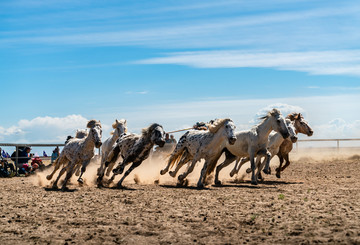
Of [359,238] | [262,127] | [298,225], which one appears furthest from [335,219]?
[262,127]

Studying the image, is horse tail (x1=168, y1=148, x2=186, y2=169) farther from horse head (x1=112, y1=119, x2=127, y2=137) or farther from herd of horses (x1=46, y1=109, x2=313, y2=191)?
horse head (x1=112, y1=119, x2=127, y2=137)

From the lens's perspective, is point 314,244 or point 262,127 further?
point 262,127

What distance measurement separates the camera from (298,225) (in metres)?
8.12

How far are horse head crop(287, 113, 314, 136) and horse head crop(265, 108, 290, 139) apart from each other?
2782 mm

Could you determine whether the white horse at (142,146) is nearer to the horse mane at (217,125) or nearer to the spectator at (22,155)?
the horse mane at (217,125)

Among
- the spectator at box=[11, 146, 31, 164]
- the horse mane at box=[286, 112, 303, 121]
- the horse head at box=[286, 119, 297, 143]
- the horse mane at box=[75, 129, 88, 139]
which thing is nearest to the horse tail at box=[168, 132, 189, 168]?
the horse head at box=[286, 119, 297, 143]

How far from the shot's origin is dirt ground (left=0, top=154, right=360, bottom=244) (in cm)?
766

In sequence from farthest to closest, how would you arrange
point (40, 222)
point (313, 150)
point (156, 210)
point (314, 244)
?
point (313, 150) → point (156, 210) → point (40, 222) → point (314, 244)

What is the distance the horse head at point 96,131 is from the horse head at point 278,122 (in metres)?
4.89

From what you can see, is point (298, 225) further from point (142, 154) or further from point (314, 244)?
point (142, 154)

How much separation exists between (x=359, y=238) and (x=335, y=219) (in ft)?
4.40

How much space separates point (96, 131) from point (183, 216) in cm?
543

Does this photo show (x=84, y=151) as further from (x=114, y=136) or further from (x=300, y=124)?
(x=300, y=124)

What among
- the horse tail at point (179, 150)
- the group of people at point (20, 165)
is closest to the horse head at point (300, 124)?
the horse tail at point (179, 150)
